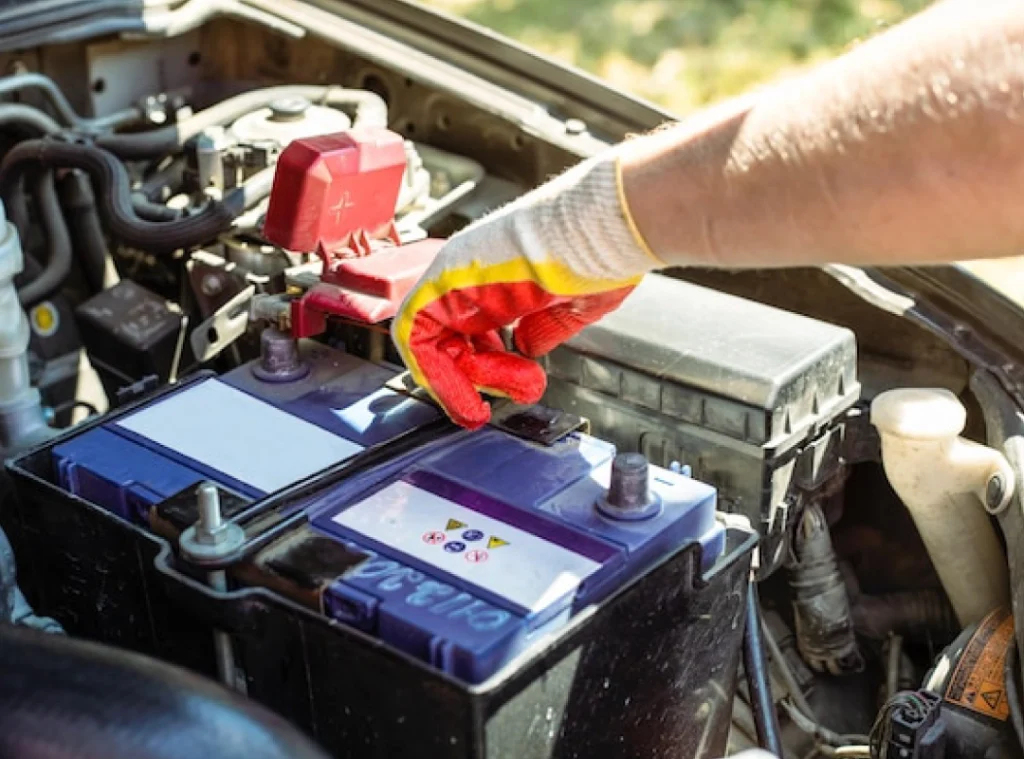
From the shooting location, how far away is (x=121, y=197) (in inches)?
67.2

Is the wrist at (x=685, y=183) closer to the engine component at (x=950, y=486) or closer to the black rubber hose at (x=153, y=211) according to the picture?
the engine component at (x=950, y=486)

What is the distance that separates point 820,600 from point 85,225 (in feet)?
3.59

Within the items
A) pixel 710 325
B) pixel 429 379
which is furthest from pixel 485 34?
pixel 429 379

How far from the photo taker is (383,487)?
1.19 m

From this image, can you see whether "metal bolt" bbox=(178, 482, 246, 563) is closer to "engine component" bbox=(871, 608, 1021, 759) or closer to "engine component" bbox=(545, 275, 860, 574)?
"engine component" bbox=(545, 275, 860, 574)

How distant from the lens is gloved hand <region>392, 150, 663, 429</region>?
3.57 ft

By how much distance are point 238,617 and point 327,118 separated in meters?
0.93

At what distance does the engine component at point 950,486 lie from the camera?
139 cm

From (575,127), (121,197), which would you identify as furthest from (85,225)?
(575,127)

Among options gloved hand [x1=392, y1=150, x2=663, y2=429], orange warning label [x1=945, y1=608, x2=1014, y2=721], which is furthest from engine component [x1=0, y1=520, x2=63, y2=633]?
orange warning label [x1=945, y1=608, x2=1014, y2=721]

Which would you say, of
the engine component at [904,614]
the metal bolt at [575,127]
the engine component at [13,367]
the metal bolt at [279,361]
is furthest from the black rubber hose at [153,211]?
the engine component at [904,614]

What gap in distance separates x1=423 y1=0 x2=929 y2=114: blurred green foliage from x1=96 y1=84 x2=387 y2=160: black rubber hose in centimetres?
256

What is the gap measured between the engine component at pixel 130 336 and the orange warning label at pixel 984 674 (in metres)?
1.00

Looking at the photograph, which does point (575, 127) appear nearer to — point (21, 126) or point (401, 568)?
point (21, 126)
